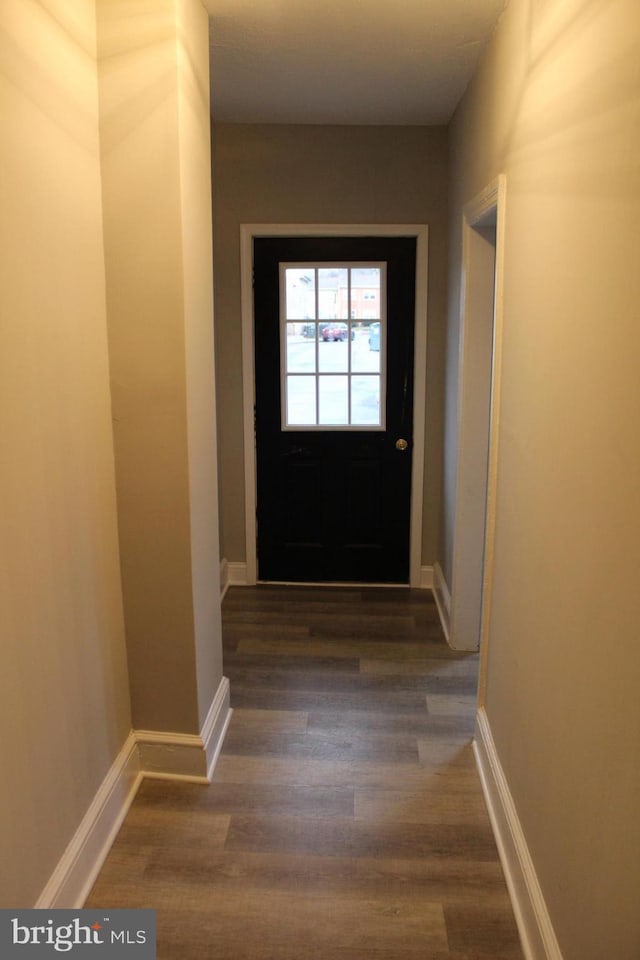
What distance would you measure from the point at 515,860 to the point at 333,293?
9.41 ft

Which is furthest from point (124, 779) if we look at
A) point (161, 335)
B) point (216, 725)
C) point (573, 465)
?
point (573, 465)

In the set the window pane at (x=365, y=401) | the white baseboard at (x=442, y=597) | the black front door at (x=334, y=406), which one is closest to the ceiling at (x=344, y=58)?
the black front door at (x=334, y=406)

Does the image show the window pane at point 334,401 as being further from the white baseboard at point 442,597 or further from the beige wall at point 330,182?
the white baseboard at point 442,597

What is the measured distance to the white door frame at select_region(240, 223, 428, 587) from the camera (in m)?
3.75

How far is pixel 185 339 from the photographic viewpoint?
2111mm

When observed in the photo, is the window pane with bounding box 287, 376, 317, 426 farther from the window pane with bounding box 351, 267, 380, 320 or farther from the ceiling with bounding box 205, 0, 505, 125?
the ceiling with bounding box 205, 0, 505, 125

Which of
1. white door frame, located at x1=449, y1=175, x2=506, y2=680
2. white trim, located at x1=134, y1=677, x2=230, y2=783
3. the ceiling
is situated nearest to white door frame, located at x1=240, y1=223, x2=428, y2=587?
the ceiling

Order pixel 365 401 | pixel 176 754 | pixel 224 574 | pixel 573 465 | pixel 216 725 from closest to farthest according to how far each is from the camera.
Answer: pixel 573 465, pixel 176 754, pixel 216 725, pixel 365 401, pixel 224 574

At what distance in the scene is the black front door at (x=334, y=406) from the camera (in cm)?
383

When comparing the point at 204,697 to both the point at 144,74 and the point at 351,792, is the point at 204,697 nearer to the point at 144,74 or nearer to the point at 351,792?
the point at 351,792

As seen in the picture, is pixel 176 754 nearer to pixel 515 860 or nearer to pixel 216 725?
pixel 216 725

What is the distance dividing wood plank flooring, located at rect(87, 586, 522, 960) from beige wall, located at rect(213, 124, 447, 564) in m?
1.90

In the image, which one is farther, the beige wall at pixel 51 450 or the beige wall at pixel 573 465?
the beige wall at pixel 51 450

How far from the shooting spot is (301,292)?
152 inches
